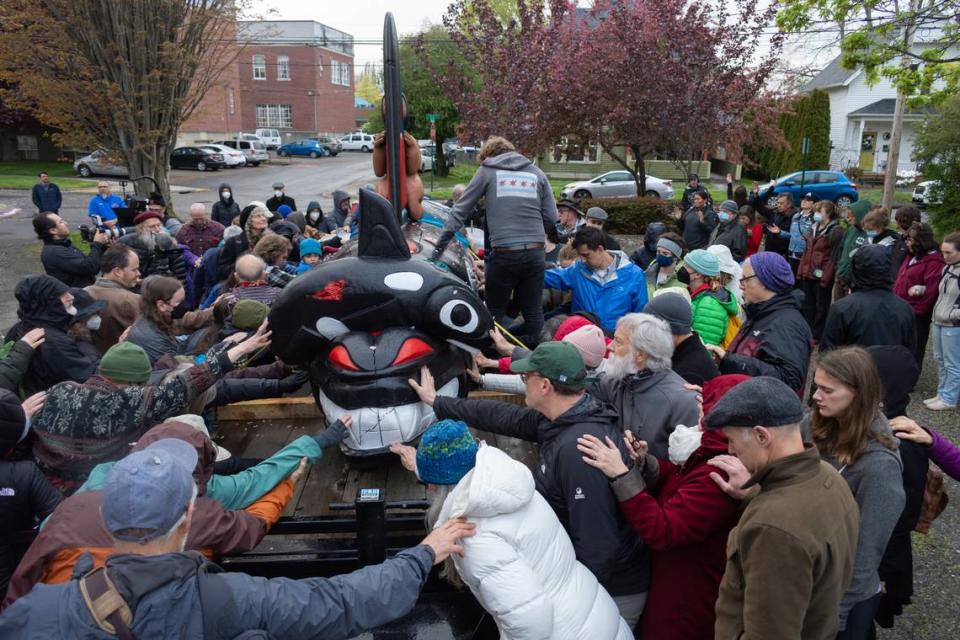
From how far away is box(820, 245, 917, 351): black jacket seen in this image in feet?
14.6

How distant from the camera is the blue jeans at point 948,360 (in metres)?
6.12

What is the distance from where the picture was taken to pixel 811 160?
90.2 ft

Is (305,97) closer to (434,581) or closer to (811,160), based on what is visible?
(811,160)

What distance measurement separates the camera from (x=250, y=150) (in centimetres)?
3631

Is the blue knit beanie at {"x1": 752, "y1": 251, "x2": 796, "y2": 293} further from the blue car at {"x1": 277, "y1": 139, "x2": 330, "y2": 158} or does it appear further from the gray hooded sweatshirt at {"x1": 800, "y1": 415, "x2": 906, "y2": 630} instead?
the blue car at {"x1": 277, "y1": 139, "x2": 330, "y2": 158}

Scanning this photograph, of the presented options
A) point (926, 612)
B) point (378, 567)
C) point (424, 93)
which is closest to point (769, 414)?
point (378, 567)

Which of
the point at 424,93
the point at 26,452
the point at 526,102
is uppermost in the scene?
the point at 424,93

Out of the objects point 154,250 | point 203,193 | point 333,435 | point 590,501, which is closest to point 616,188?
point 203,193

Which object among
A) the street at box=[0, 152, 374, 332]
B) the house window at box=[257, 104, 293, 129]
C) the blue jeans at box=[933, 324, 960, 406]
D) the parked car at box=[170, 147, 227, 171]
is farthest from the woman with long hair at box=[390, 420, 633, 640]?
the house window at box=[257, 104, 293, 129]

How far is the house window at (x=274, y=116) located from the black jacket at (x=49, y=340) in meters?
50.1

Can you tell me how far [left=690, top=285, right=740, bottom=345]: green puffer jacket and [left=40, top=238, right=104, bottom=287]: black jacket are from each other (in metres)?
5.36

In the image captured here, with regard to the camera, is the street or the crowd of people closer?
the crowd of people

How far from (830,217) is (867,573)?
6.93 meters

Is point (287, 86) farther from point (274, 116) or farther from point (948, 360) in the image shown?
point (948, 360)
